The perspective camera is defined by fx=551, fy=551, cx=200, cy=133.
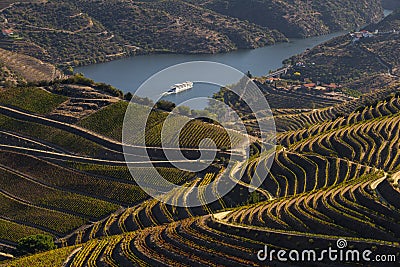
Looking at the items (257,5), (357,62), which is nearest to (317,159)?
(357,62)

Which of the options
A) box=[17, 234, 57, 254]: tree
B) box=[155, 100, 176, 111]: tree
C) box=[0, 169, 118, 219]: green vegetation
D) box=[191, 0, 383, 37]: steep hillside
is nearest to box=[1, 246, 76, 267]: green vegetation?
box=[17, 234, 57, 254]: tree

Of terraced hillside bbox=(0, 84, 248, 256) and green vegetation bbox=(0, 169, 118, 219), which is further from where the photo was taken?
green vegetation bbox=(0, 169, 118, 219)

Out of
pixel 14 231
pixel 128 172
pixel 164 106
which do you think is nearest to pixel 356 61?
pixel 164 106


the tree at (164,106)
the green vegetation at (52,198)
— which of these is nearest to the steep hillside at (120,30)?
the tree at (164,106)

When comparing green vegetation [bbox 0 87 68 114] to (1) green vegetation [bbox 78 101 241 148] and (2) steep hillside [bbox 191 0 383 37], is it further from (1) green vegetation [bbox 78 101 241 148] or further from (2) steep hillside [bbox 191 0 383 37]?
(2) steep hillside [bbox 191 0 383 37]

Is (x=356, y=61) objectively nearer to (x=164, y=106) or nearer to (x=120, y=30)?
(x=120, y=30)

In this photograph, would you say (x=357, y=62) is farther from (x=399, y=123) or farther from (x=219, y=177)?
(x=219, y=177)

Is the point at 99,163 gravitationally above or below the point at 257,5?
below
